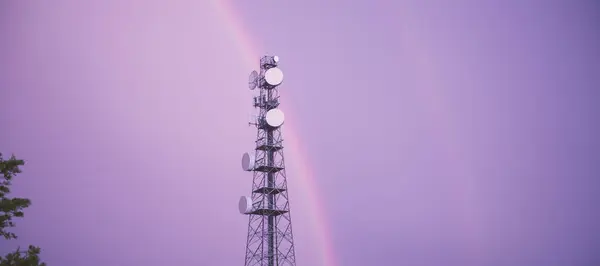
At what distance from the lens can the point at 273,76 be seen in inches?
2288

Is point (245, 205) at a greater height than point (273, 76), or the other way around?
point (273, 76)

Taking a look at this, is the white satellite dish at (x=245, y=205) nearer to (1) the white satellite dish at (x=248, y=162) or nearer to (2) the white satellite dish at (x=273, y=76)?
(1) the white satellite dish at (x=248, y=162)

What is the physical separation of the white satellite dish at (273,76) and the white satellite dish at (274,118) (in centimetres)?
293

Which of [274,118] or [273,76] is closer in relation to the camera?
[274,118]

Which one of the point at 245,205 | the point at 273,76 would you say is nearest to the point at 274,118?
the point at 273,76

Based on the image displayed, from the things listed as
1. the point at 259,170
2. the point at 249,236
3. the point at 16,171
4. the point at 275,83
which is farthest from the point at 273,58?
the point at 16,171

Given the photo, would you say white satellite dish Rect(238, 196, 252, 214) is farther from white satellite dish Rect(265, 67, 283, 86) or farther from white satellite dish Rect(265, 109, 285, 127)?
white satellite dish Rect(265, 67, 283, 86)

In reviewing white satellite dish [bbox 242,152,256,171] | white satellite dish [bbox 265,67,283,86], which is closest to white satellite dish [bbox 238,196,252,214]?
white satellite dish [bbox 242,152,256,171]

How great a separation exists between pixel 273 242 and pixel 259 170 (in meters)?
6.86

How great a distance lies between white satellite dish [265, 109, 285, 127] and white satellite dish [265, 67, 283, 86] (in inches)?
115

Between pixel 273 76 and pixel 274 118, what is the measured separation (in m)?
4.35

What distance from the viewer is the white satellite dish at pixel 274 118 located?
5647cm

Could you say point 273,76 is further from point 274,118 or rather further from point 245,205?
point 245,205

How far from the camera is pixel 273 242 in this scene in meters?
55.3
